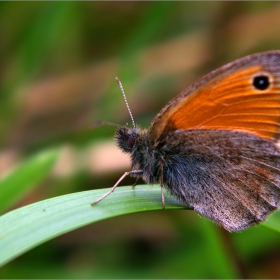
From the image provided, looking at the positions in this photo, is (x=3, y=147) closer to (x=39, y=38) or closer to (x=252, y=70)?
(x=39, y=38)

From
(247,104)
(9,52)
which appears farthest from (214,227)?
(9,52)

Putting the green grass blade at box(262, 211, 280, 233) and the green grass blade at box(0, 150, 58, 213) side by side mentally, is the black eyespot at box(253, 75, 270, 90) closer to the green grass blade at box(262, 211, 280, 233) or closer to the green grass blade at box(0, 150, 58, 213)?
the green grass blade at box(262, 211, 280, 233)

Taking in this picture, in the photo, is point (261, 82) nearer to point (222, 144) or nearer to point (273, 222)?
point (222, 144)

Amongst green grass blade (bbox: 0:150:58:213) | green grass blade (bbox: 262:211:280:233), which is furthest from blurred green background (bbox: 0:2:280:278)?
green grass blade (bbox: 0:150:58:213)

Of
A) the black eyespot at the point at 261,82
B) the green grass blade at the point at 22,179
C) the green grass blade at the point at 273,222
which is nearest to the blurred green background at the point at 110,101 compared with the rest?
the green grass blade at the point at 273,222

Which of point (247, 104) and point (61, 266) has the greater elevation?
point (247, 104)

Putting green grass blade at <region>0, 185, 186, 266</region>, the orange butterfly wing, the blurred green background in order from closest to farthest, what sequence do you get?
green grass blade at <region>0, 185, 186, 266</region>, the orange butterfly wing, the blurred green background
